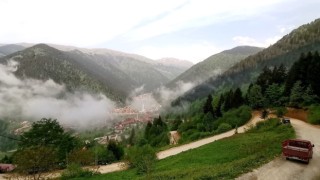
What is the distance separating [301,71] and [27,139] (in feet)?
208

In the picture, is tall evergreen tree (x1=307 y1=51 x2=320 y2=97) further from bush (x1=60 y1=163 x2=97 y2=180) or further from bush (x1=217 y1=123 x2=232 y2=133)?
bush (x1=60 y1=163 x2=97 y2=180)

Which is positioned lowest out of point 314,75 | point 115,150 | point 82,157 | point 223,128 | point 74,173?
point 115,150

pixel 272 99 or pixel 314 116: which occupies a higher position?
pixel 272 99

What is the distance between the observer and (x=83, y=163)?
203 feet

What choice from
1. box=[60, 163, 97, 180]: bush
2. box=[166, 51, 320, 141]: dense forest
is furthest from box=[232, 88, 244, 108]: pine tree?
box=[60, 163, 97, 180]: bush

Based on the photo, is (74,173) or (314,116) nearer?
(74,173)

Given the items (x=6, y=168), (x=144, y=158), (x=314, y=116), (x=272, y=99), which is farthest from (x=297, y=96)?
(x=6, y=168)

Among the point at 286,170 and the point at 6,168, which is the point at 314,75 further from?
the point at 6,168

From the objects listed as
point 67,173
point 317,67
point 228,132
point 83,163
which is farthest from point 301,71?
point 67,173

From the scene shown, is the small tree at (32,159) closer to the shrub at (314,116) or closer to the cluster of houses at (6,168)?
the cluster of houses at (6,168)

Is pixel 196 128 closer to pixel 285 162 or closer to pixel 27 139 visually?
pixel 27 139

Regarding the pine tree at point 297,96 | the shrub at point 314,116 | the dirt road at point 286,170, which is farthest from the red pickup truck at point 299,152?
the pine tree at point 297,96

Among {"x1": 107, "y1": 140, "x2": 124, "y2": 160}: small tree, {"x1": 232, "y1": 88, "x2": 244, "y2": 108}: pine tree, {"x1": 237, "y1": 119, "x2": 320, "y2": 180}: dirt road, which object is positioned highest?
{"x1": 232, "y1": 88, "x2": 244, "y2": 108}: pine tree

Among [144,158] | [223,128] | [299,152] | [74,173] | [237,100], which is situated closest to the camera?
[299,152]
